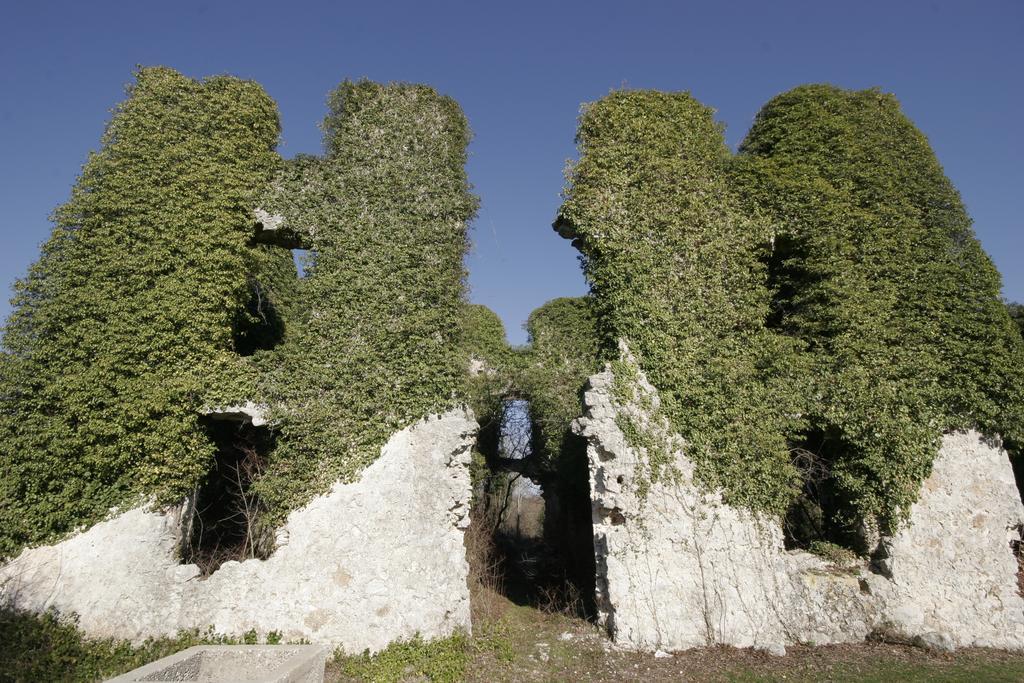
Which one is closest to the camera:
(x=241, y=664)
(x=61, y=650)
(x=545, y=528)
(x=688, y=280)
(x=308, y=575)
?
(x=241, y=664)

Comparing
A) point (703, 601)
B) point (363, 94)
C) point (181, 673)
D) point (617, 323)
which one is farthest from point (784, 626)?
point (363, 94)

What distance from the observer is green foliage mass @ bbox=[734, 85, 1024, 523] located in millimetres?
8266

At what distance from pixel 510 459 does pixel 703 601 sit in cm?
943

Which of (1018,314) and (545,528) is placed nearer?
(1018,314)

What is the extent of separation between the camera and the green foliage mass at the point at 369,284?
792 centimetres

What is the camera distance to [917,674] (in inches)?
260

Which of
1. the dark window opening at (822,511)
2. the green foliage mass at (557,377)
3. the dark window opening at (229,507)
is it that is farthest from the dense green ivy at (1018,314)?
the dark window opening at (229,507)

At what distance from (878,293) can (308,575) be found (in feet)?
32.4

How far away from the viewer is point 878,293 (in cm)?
899

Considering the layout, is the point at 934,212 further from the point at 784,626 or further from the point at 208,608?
the point at 208,608

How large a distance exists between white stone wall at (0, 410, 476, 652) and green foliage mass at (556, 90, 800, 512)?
394cm

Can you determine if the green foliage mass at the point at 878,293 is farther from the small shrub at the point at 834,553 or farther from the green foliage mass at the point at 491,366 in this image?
the green foliage mass at the point at 491,366

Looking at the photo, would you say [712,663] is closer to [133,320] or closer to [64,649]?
[64,649]

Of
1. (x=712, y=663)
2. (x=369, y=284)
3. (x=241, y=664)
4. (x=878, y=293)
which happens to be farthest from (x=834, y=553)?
(x=369, y=284)
